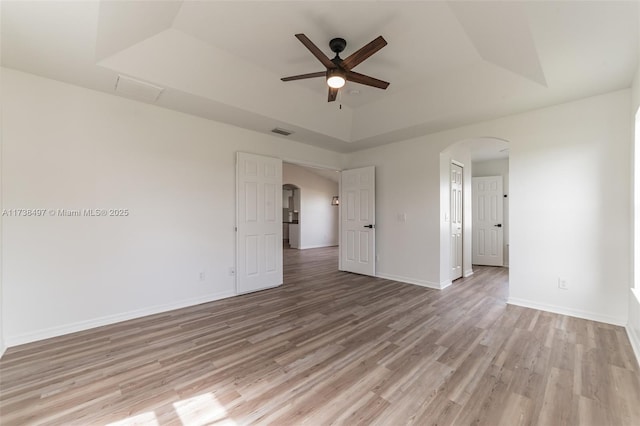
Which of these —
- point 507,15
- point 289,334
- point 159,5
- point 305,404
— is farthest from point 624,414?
point 159,5

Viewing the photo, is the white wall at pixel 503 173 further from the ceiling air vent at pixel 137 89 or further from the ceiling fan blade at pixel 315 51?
the ceiling air vent at pixel 137 89

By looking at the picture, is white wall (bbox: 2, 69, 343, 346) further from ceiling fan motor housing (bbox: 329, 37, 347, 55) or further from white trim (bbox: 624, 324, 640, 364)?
white trim (bbox: 624, 324, 640, 364)

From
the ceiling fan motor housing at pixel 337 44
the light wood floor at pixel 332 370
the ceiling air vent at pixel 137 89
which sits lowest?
the light wood floor at pixel 332 370

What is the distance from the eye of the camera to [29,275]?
2.66 metres

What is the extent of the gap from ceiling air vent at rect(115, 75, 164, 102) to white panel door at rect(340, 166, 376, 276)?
3702 mm

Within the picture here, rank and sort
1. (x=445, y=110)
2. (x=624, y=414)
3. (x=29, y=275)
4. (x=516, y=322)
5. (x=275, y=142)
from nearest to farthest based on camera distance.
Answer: (x=624, y=414) → (x=29, y=275) → (x=516, y=322) → (x=445, y=110) → (x=275, y=142)

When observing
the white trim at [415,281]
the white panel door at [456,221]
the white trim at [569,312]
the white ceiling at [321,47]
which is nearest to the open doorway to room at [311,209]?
the white trim at [415,281]

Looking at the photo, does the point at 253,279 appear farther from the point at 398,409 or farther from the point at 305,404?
the point at 398,409

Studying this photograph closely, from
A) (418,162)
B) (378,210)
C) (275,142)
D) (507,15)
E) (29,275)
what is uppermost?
(507,15)

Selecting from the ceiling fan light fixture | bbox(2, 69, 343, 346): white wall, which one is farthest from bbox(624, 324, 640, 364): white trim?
bbox(2, 69, 343, 346): white wall

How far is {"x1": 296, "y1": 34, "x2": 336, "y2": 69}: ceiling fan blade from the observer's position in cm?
225

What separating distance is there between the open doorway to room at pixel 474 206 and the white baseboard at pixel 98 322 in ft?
12.7

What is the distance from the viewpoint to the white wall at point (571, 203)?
9.81 ft

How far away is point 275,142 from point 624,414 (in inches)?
187
